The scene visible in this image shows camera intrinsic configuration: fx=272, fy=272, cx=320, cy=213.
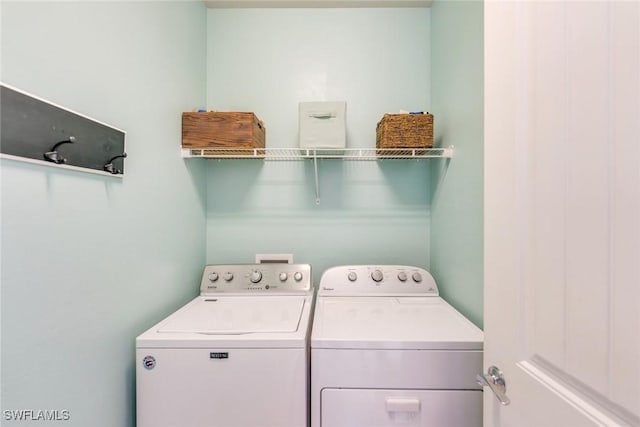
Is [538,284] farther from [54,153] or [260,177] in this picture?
[260,177]

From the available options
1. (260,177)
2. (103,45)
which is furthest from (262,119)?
(103,45)

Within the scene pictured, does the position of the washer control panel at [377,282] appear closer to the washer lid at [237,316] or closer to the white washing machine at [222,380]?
the washer lid at [237,316]

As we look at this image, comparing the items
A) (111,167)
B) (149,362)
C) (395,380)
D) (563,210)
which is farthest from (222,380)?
(563,210)

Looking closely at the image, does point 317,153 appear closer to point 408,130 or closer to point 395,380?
point 408,130

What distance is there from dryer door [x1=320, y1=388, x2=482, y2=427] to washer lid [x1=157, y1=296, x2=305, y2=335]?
361 mm

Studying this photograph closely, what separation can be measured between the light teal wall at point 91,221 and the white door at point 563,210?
4.17 ft

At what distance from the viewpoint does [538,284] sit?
59 centimetres

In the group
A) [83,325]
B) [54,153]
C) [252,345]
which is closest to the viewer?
[54,153]

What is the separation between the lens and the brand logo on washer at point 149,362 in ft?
3.41

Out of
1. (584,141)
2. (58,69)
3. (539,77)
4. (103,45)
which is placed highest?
(103,45)

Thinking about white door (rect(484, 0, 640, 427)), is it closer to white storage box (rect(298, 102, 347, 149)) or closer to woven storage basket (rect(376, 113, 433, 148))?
woven storage basket (rect(376, 113, 433, 148))

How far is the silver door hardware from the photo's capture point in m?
0.67

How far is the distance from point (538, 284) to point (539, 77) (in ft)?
1.48

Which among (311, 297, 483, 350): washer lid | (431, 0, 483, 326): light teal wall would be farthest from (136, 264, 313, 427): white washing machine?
(431, 0, 483, 326): light teal wall
